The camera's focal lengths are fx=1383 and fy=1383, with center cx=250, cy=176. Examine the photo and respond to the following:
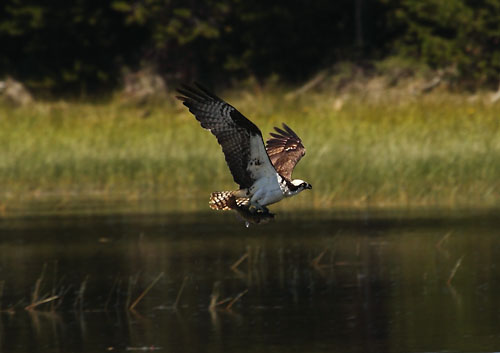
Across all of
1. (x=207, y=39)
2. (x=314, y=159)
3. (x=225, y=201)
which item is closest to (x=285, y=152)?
(x=225, y=201)

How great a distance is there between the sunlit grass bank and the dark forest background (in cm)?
697

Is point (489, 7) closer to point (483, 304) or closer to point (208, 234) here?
point (208, 234)

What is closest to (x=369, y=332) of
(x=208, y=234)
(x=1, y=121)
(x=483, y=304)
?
(x=483, y=304)

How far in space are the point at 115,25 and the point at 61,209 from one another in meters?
16.8

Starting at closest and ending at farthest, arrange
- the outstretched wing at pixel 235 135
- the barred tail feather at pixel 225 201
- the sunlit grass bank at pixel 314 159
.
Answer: the barred tail feather at pixel 225 201 → the outstretched wing at pixel 235 135 → the sunlit grass bank at pixel 314 159

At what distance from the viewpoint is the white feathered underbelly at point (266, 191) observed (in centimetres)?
957

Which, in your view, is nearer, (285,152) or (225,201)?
(225,201)

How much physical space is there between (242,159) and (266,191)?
32 centimetres

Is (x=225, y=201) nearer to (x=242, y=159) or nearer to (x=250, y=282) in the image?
(x=242, y=159)

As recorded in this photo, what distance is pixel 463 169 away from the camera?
18.6 metres

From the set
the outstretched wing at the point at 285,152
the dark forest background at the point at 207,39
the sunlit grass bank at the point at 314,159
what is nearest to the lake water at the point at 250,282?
the sunlit grass bank at the point at 314,159

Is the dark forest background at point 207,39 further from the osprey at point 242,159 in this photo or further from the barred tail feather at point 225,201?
the barred tail feather at point 225,201

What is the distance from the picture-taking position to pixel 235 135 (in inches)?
383

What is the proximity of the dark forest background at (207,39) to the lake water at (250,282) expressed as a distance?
14.6m
